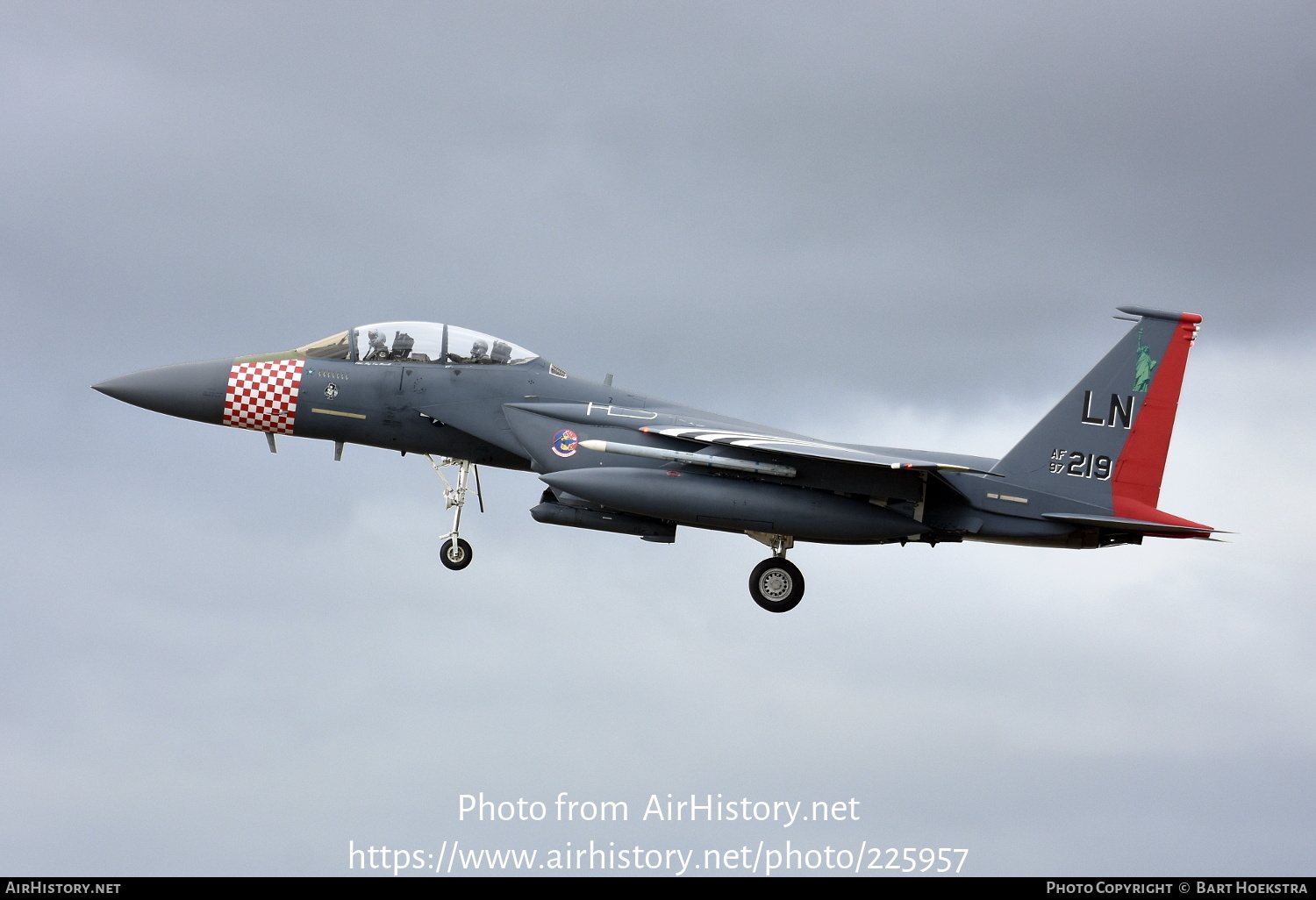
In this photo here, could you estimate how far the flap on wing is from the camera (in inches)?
813

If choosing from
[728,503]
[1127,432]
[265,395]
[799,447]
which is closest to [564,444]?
[728,503]

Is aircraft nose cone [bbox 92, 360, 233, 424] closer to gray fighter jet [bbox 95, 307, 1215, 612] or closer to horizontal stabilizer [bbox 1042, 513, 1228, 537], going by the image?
gray fighter jet [bbox 95, 307, 1215, 612]

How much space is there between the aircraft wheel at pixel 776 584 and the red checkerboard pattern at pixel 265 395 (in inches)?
294

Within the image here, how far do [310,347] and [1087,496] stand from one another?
1185 centimetres

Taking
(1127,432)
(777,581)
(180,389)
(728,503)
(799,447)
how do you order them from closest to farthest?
(799,447) → (728,503) → (1127,432) → (777,581) → (180,389)

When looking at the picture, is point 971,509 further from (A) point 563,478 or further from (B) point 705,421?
(A) point 563,478

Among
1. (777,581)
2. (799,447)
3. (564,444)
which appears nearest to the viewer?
(799,447)

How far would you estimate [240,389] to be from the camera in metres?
23.1

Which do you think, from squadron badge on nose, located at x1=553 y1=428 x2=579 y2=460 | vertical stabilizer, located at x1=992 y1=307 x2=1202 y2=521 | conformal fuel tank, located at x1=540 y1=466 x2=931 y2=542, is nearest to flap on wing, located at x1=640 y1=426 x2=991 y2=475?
conformal fuel tank, located at x1=540 y1=466 x2=931 y2=542

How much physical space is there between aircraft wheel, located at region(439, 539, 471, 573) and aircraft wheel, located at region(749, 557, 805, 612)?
14.4 feet

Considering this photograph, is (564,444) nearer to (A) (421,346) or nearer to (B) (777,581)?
(A) (421,346)

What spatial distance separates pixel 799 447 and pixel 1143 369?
524 cm

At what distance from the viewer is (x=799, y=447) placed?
2139 cm

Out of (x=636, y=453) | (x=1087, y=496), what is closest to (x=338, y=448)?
(x=636, y=453)
